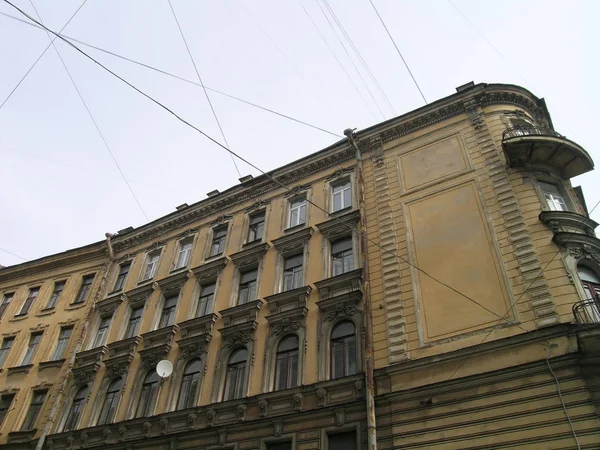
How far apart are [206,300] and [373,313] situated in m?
8.20

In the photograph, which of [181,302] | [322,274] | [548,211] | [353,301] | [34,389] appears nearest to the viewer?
[548,211]

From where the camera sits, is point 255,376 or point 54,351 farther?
A: point 54,351

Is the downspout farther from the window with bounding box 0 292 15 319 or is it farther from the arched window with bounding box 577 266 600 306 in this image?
the arched window with bounding box 577 266 600 306

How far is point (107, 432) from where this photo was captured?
680 inches

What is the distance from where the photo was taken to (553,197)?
Answer: 48.4ft

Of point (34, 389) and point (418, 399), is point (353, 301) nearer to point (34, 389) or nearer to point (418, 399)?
point (418, 399)

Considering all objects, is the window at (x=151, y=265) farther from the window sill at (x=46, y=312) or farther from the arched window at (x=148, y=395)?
the window sill at (x=46, y=312)

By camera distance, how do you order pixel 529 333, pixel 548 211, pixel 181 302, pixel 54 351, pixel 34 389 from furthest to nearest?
1. pixel 54 351
2. pixel 34 389
3. pixel 181 302
4. pixel 548 211
5. pixel 529 333

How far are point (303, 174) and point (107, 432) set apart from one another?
1324cm

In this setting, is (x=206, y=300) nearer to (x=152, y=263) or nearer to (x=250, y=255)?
(x=250, y=255)

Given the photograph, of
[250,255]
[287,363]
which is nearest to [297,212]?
[250,255]

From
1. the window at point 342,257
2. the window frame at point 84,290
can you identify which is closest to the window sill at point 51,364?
the window frame at point 84,290

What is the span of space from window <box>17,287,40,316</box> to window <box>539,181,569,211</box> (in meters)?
27.2

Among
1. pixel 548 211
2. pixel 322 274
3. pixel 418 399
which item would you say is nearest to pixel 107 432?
pixel 322 274
